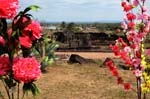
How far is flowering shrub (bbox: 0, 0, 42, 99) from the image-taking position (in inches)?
108

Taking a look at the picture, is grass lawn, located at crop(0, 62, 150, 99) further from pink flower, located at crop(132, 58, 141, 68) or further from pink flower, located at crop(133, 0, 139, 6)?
pink flower, located at crop(133, 0, 139, 6)

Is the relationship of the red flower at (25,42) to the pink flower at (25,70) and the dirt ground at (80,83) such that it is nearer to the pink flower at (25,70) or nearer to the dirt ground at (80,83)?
the pink flower at (25,70)

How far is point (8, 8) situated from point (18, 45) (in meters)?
0.29

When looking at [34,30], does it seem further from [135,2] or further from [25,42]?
[135,2]

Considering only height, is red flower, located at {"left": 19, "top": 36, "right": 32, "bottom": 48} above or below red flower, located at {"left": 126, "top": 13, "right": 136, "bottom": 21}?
above

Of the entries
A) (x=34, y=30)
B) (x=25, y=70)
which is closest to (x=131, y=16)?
(x=34, y=30)

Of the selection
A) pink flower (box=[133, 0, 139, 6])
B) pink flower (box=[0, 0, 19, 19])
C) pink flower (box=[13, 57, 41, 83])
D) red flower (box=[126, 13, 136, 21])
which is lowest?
pink flower (box=[13, 57, 41, 83])

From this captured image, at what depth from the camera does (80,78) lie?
12.2 metres

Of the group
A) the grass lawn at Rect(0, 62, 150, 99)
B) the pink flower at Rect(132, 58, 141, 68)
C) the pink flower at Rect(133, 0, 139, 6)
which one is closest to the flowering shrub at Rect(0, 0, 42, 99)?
the pink flower at Rect(132, 58, 141, 68)

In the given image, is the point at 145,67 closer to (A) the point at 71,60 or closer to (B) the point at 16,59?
(B) the point at 16,59

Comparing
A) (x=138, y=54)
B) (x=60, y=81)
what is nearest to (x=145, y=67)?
(x=138, y=54)

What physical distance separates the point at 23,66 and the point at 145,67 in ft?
9.02

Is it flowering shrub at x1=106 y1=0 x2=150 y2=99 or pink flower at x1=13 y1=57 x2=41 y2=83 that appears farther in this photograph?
Result: flowering shrub at x1=106 y1=0 x2=150 y2=99

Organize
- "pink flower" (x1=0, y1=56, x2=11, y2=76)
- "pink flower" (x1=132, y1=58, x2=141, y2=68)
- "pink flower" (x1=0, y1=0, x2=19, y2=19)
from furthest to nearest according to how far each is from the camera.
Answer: "pink flower" (x1=132, y1=58, x2=141, y2=68) < "pink flower" (x1=0, y1=56, x2=11, y2=76) < "pink flower" (x1=0, y1=0, x2=19, y2=19)
